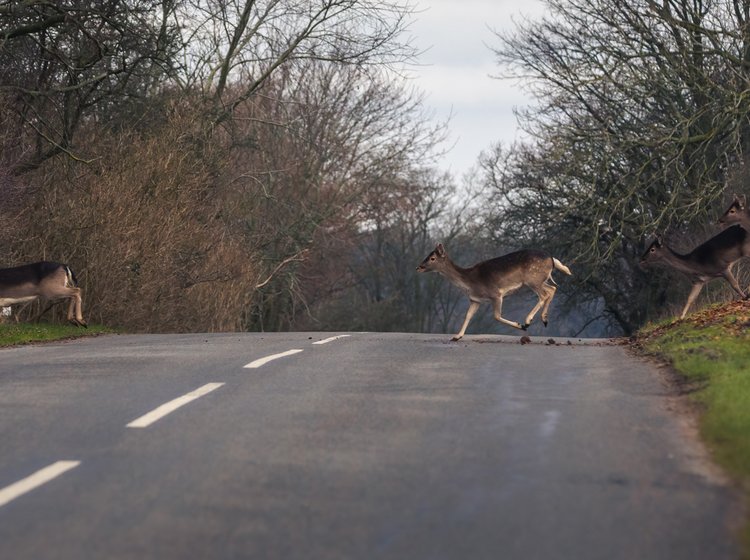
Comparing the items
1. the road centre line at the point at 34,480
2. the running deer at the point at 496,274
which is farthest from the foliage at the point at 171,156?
the road centre line at the point at 34,480

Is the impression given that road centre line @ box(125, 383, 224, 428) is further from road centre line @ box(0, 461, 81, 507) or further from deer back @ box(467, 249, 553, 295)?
deer back @ box(467, 249, 553, 295)

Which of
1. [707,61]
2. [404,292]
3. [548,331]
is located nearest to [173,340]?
[707,61]

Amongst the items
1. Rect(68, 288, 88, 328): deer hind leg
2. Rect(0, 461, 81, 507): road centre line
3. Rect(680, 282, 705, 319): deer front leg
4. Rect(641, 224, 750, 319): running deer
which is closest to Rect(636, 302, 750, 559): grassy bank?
Rect(680, 282, 705, 319): deer front leg

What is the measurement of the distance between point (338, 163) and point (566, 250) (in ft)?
39.2

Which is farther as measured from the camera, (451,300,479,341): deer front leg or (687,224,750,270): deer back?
(687,224,750,270): deer back

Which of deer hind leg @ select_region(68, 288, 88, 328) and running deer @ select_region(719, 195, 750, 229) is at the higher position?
running deer @ select_region(719, 195, 750, 229)

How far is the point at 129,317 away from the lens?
29453 mm

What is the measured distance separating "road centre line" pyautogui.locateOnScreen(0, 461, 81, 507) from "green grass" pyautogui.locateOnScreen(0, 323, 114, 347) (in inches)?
529

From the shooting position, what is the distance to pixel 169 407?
10547 mm

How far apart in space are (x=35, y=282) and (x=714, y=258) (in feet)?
39.7

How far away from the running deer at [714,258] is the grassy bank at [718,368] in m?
0.59

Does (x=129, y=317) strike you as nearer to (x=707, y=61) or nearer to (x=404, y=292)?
(x=707, y=61)

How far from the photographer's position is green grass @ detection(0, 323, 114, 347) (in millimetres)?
21984

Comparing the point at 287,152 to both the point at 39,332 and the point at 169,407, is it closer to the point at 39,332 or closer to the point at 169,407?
the point at 39,332
